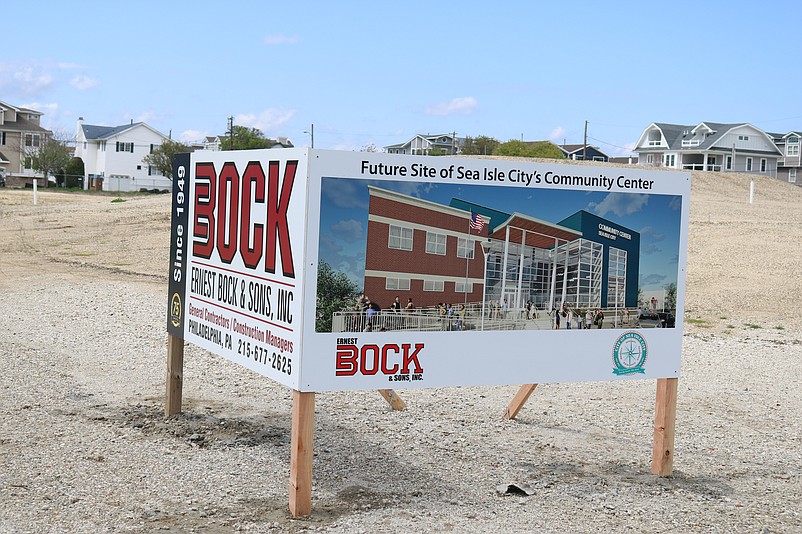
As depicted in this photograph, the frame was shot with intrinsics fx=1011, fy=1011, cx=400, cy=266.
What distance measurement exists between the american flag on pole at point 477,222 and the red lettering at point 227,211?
6.34ft

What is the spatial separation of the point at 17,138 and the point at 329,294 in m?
96.2

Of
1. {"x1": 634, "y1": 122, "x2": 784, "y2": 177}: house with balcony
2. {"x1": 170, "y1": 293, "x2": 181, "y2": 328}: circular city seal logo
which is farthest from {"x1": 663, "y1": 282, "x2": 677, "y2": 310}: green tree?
{"x1": 634, "y1": 122, "x2": 784, "y2": 177}: house with balcony

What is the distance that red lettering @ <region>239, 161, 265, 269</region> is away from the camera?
7.73m

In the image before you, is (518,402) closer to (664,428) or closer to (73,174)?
(664,428)

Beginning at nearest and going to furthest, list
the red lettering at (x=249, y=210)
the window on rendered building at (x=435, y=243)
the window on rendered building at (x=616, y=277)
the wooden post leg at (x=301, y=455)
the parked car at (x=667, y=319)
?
the wooden post leg at (x=301, y=455), the window on rendered building at (x=435, y=243), the red lettering at (x=249, y=210), the window on rendered building at (x=616, y=277), the parked car at (x=667, y=319)

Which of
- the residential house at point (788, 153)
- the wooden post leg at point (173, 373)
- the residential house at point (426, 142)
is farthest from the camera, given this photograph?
the residential house at point (426, 142)

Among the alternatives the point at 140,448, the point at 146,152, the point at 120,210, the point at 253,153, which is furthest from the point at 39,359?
the point at 146,152

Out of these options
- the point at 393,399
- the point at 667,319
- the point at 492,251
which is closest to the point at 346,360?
the point at 492,251

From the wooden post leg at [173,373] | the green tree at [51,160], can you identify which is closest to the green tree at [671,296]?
the wooden post leg at [173,373]

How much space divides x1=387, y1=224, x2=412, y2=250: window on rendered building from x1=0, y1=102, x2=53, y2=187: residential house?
296 feet

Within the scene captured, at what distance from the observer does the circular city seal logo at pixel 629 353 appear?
8281 mm

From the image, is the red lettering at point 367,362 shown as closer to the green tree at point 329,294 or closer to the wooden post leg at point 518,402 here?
the green tree at point 329,294

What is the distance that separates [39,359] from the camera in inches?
506

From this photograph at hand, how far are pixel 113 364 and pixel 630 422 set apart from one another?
6.45 metres
